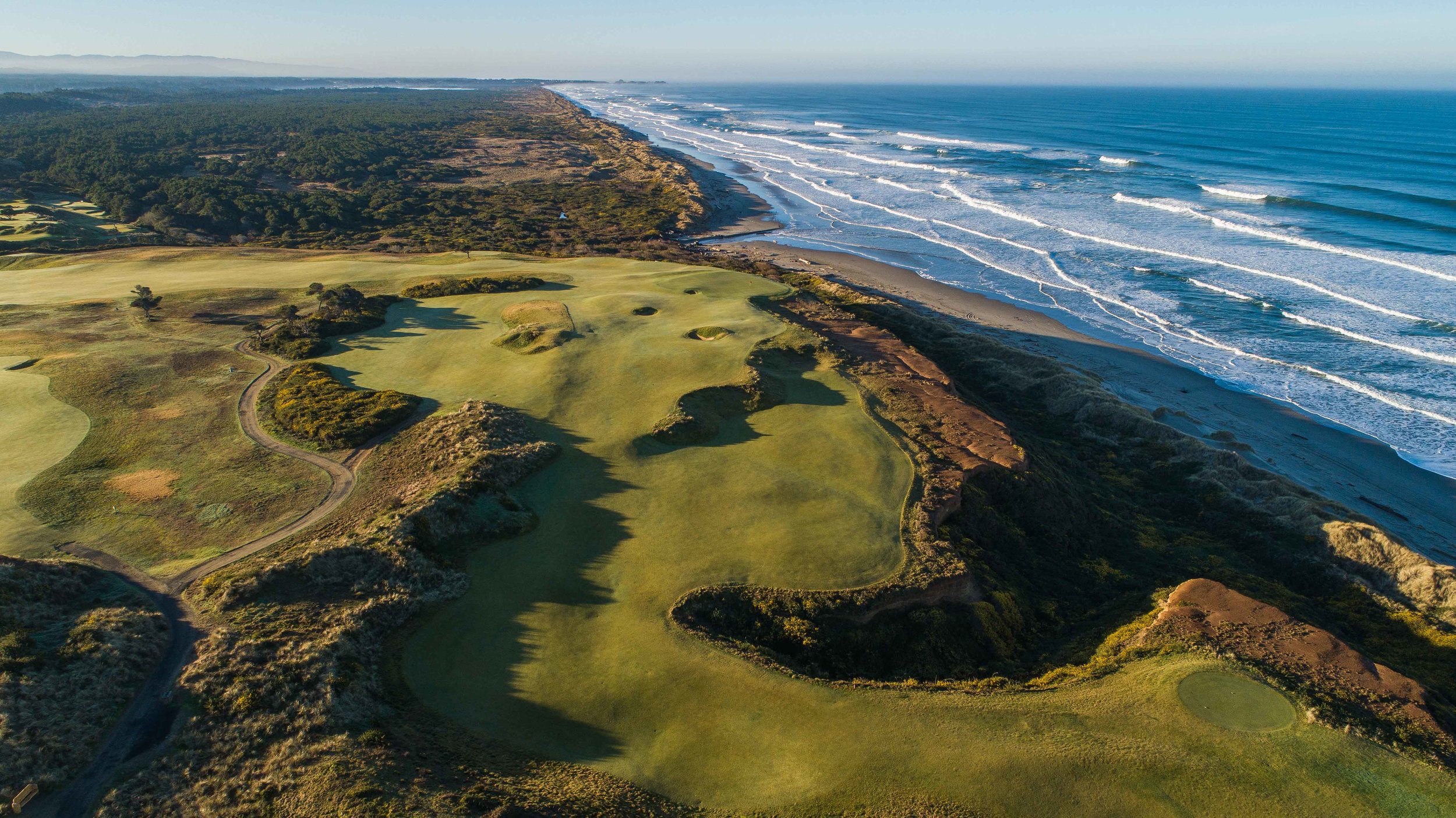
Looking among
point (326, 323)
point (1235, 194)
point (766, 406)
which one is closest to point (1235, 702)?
point (766, 406)

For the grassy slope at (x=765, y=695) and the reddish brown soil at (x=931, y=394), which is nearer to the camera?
the grassy slope at (x=765, y=695)

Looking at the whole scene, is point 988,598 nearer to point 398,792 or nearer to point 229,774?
point 398,792

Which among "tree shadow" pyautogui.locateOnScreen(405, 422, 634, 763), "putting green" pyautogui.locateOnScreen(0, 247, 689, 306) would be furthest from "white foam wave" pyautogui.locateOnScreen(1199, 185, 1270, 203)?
"tree shadow" pyautogui.locateOnScreen(405, 422, 634, 763)

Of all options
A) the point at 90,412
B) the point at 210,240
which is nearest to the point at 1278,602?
the point at 90,412

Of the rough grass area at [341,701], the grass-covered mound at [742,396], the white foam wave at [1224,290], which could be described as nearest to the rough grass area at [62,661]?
the rough grass area at [341,701]

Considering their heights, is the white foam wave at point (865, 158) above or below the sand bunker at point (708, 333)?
above

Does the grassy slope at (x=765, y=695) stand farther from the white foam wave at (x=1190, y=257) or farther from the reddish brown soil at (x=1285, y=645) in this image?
the white foam wave at (x=1190, y=257)

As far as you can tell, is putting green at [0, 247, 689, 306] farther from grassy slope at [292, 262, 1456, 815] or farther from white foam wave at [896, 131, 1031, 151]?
white foam wave at [896, 131, 1031, 151]
